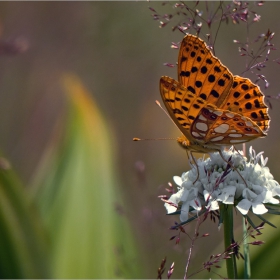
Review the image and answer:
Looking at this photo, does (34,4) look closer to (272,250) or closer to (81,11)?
(81,11)

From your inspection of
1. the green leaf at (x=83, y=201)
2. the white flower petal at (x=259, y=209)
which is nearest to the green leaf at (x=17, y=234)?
the green leaf at (x=83, y=201)

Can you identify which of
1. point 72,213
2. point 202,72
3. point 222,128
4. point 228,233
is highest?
point 202,72

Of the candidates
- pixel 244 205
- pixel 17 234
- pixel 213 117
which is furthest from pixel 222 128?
pixel 17 234

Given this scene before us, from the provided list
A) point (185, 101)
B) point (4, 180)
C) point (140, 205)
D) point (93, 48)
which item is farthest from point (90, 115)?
point (93, 48)

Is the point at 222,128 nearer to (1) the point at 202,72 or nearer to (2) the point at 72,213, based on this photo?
(1) the point at 202,72

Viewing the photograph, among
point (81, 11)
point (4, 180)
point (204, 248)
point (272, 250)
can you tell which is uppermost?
point (81, 11)
